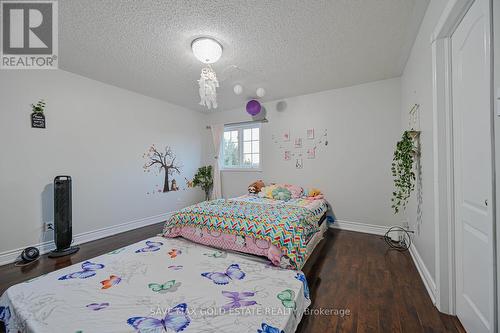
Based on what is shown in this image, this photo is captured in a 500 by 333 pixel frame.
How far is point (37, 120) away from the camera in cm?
249

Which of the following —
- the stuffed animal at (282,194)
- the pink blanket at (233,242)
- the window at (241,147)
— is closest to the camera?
the pink blanket at (233,242)

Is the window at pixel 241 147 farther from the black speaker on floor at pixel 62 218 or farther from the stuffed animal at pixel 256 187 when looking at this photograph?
the black speaker on floor at pixel 62 218

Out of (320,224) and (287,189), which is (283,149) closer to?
(287,189)

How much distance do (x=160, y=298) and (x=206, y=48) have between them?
7.71 feet

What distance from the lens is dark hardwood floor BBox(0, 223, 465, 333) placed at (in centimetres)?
135

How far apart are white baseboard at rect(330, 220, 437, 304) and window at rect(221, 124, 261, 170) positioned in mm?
2040

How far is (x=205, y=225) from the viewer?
2.21 m

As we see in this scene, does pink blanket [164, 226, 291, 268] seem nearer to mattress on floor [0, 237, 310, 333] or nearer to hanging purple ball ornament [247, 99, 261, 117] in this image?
mattress on floor [0, 237, 310, 333]

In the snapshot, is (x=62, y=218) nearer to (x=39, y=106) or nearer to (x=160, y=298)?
(x=39, y=106)

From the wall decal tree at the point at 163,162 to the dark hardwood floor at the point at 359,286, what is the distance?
4.89ft

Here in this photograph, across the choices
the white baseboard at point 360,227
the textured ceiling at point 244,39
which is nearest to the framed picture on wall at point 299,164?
the white baseboard at point 360,227

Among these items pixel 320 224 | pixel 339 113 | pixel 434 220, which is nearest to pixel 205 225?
pixel 320 224

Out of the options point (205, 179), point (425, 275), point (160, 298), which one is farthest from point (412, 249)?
point (205, 179)

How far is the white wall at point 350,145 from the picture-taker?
10.0 feet
